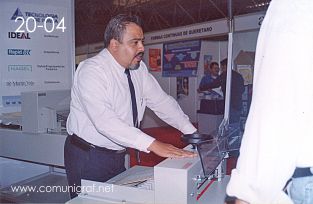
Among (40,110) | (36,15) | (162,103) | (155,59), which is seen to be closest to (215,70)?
(155,59)

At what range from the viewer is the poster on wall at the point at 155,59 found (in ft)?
25.8

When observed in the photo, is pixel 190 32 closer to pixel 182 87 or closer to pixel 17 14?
pixel 182 87

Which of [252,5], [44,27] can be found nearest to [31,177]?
[44,27]

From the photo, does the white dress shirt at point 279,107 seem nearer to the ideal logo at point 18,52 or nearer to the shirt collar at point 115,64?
the shirt collar at point 115,64

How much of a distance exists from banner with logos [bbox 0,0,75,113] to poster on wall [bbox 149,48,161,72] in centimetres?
476

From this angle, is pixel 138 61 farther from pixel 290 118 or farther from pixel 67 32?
pixel 67 32

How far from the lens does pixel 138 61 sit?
185 cm

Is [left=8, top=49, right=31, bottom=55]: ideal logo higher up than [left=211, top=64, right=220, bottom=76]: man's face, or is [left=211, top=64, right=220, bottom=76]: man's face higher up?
[left=211, top=64, right=220, bottom=76]: man's face

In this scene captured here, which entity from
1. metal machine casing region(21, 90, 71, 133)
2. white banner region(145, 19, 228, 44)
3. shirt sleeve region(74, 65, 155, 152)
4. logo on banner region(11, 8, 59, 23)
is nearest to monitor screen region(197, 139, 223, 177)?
shirt sleeve region(74, 65, 155, 152)

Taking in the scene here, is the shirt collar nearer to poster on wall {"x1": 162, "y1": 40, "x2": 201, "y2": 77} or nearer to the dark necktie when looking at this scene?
the dark necktie

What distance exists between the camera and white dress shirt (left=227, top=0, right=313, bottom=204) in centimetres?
61

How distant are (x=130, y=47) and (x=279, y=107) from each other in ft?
4.10

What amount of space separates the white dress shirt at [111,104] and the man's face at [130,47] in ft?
0.16

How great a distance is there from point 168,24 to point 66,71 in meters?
6.77
